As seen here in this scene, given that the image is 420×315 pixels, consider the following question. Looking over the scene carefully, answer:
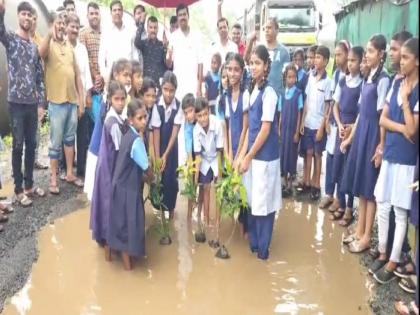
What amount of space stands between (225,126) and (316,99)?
5.03 feet

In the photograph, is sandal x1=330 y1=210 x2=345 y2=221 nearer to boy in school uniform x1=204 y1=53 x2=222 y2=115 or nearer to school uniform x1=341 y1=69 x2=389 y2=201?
school uniform x1=341 y1=69 x2=389 y2=201

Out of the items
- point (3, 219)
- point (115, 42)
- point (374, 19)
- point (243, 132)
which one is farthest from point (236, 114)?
point (374, 19)

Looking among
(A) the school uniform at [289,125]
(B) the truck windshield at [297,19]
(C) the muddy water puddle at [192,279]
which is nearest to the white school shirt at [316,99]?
(A) the school uniform at [289,125]

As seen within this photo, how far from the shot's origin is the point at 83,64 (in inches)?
229

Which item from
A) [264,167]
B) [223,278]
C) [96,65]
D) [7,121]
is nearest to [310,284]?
[223,278]

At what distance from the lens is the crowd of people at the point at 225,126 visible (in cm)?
379

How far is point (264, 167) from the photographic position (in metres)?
4.14

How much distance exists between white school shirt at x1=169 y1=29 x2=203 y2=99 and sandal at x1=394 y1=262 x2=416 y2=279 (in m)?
3.81

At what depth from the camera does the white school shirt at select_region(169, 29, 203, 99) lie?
6691 millimetres

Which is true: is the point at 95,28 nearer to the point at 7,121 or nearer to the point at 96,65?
the point at 96,65

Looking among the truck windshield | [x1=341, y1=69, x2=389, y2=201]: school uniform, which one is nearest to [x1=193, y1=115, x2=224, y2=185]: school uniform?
[x1=341, y1=69, x2=389, y2=201]: school uniform

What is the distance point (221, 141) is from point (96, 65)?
98.1 inches

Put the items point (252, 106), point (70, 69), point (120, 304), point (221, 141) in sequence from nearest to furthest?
point (120, 304)
point (252, 106)
point (221, 141)
point (70, 69)

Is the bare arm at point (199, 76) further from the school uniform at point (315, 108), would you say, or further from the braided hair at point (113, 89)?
the braided hair at point (113, 89)
